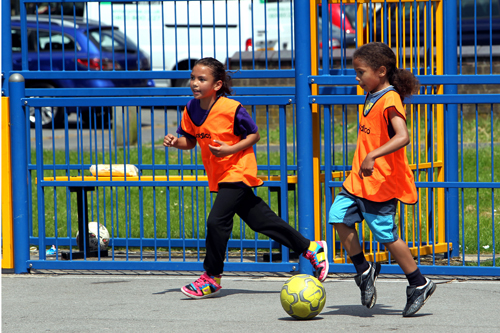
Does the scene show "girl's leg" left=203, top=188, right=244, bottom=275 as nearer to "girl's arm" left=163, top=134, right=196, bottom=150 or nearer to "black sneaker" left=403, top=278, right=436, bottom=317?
"girl's arm" left=163, top=134, right=196, bottom=150

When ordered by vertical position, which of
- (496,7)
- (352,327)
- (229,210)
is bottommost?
(352,327)

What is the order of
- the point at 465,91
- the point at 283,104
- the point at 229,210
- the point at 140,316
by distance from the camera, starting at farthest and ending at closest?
the point at 465,91
the point at 283,104
the point at 229,210
the point at 140,316

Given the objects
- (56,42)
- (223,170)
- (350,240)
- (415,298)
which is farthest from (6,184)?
(56,42)

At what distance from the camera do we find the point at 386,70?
4.42 m

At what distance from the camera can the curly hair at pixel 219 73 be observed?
5.01 m

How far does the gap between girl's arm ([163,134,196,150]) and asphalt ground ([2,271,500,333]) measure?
3.16ft

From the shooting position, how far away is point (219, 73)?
5.03 meters

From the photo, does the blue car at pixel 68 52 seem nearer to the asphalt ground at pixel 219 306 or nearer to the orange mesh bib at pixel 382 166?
the asphalt ground at pixel 219 306

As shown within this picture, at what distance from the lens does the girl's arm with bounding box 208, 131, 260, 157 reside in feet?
15.6

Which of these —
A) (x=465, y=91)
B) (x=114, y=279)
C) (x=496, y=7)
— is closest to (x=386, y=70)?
(x=114, y=279)

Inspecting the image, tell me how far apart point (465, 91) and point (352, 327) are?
9271mm

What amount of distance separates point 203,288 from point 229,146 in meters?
0.91

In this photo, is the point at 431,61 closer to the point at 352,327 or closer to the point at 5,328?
the point at 352,327

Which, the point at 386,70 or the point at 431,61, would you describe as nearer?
the point at 386,70
